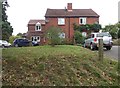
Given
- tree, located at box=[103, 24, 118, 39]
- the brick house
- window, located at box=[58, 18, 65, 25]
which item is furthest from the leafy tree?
window, located at box=[58, 18, 65, 25]

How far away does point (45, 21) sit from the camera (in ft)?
189

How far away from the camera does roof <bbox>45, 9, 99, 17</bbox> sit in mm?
57441

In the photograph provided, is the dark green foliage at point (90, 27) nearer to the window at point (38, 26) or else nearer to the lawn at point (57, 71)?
the window at point (38, 26)

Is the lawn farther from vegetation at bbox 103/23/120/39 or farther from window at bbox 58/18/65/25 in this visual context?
window at bbox 58/18/65/25

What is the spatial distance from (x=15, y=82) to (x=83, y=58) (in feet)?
15.2

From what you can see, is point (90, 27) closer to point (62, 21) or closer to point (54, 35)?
A: point (62, 21)

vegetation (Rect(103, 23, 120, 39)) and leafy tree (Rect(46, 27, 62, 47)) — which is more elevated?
vegetation (Rect(103, 23, 120, 39))

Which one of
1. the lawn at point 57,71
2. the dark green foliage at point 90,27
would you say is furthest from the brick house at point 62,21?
the lawn at point 57,71

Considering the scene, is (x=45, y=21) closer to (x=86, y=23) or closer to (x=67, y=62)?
(x=86, y=23)

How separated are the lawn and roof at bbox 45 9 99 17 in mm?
43896

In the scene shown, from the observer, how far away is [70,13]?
192 ft

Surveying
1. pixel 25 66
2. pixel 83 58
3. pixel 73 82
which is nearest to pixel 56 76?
pixel 73 82

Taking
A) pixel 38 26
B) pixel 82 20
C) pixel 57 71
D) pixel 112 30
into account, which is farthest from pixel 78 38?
pixel 57 71

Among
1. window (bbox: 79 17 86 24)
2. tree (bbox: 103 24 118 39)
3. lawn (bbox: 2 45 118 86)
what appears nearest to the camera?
lawn (bbox: 2 45 118 86)
